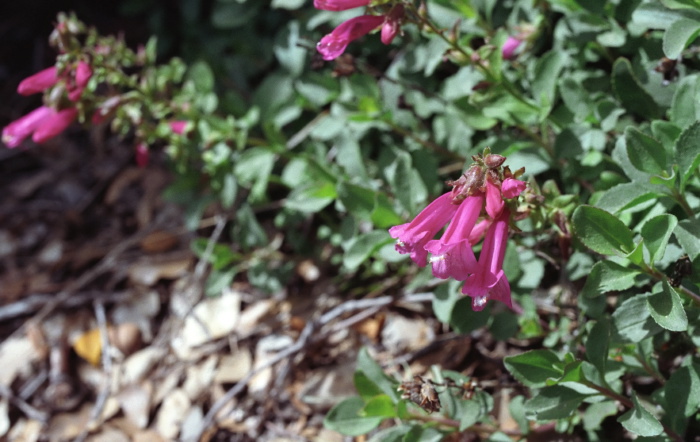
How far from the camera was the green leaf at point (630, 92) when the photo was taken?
219cm

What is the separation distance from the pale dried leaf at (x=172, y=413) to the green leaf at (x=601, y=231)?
221cm

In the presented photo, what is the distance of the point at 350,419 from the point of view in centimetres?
222

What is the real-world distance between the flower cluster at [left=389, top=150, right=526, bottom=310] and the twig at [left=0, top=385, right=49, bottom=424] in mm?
2621

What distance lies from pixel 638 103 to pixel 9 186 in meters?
3.97

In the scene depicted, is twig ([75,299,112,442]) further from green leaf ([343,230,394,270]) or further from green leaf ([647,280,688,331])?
green leaf ([647,280,688,331])

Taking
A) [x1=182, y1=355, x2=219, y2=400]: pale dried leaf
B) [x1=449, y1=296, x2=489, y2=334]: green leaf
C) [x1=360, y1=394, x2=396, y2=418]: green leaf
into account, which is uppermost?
[x1=449, y1=296, x2=489, y2=334]: green leaf

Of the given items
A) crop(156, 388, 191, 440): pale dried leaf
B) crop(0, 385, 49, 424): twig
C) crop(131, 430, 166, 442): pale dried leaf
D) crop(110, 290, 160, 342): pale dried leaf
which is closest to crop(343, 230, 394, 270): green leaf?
crop(156, 388, 191, 440): pale dried leaf

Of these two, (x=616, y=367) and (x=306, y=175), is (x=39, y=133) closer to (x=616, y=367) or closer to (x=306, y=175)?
(x=306, y=175)

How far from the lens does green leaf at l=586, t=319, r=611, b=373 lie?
1818 mm

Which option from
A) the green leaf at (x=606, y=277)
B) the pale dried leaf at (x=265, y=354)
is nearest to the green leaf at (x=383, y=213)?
the green leaf at (x=606, y=277)

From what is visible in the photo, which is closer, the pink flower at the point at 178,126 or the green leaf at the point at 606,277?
the green leaf at the point at 606,277

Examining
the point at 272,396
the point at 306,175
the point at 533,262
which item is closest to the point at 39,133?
the point at 306,175

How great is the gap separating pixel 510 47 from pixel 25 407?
10.0 ft

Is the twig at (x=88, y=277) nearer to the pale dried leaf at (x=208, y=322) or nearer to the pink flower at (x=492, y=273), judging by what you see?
the pale dried leaf at (x=208, y=322)
